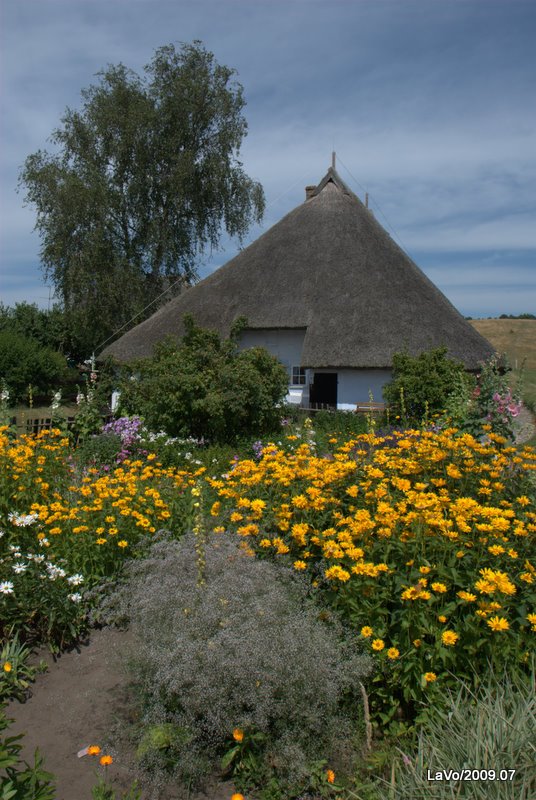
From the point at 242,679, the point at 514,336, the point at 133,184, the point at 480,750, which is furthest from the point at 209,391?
the point at 514,336

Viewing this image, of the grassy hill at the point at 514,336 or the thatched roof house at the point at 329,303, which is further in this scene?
Answer: the grassy hill at the point at 514,336

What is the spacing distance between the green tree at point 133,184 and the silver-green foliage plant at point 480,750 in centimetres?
2075

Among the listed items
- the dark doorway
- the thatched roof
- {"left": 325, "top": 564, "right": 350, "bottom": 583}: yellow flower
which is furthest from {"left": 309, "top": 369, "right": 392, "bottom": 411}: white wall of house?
{"left": 325, "top": 564, "right": 350, "bottom": 583}: yellow flower

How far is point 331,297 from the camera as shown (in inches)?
629

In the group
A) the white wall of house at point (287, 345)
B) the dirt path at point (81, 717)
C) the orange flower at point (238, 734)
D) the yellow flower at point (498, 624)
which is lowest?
the dirt path at point (81, 717)

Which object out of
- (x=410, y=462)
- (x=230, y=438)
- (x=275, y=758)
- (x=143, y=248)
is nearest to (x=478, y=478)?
(x=410, y=462)

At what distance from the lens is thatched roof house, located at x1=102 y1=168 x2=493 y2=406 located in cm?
1486

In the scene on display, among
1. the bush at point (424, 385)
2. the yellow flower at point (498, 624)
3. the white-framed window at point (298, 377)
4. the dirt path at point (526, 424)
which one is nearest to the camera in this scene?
the yellow flower at point (498, 624)

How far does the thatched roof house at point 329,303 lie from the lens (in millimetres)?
14859

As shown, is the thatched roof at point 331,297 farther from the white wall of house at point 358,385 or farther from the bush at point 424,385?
the bush at point 424,385

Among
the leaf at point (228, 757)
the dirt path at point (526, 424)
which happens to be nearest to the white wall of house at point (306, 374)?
the dirt path at point (526, 424)

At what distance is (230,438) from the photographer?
10156mm

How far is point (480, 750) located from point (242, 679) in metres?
1.04

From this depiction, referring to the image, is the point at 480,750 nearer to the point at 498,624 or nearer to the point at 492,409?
the point at 498,624
